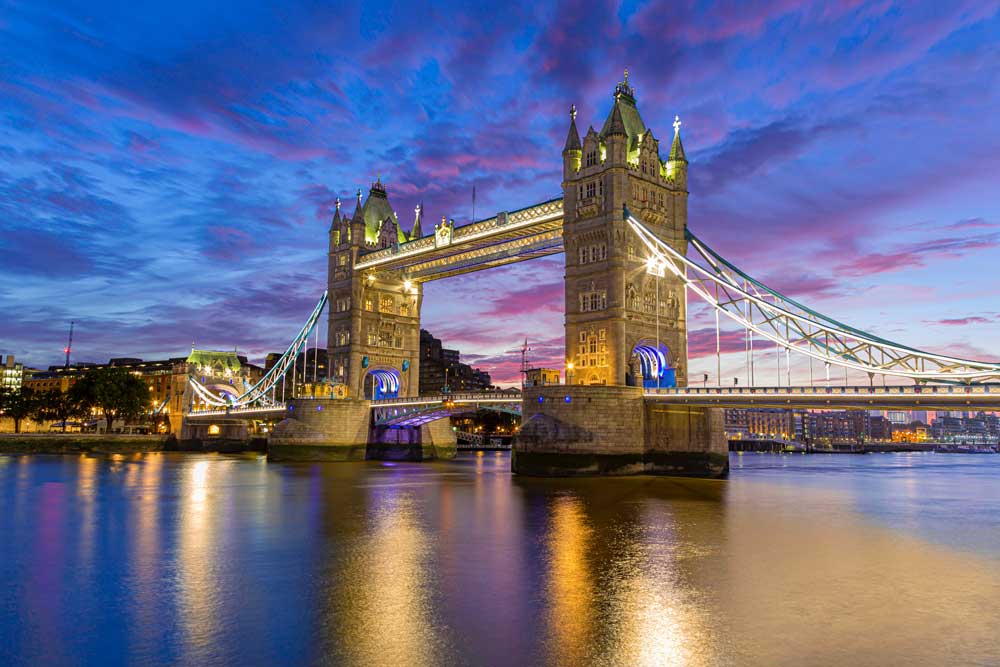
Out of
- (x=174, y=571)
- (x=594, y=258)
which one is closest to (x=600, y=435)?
(x=594, y=258)

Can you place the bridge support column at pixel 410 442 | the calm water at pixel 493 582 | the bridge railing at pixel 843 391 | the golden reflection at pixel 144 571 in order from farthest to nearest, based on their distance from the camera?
the bridge support column at pixel 410 442 → the bridge railing at pixel 843 391 → the golden reflection at pixel 144 571 → the calm water at pixel 493 582

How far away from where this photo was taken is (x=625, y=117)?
5191 centimetres

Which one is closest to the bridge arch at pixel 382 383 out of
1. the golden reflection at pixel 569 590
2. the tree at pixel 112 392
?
the tree at pixel 112 392

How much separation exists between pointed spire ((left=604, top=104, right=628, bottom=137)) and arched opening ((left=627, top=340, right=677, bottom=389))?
43.9 ft

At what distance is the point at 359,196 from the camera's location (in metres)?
77.1

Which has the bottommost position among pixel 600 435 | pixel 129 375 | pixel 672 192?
pixel 600 435

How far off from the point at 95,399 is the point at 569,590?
316 ft

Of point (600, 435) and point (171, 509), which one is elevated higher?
point (600, 435)

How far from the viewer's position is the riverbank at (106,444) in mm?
85312

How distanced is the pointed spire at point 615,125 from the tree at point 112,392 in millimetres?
76360

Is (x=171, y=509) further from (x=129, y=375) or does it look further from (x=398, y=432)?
(x=129, y=375)

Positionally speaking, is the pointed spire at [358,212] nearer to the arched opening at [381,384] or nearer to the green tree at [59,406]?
the arched opening at [381,384]

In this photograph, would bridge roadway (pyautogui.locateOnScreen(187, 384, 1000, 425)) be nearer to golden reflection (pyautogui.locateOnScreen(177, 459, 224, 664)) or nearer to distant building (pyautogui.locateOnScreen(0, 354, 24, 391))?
golden reflection (pyautogui.locateOnScreen(177, 459, 224, 664))

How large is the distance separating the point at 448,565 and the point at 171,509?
55.1 feet
